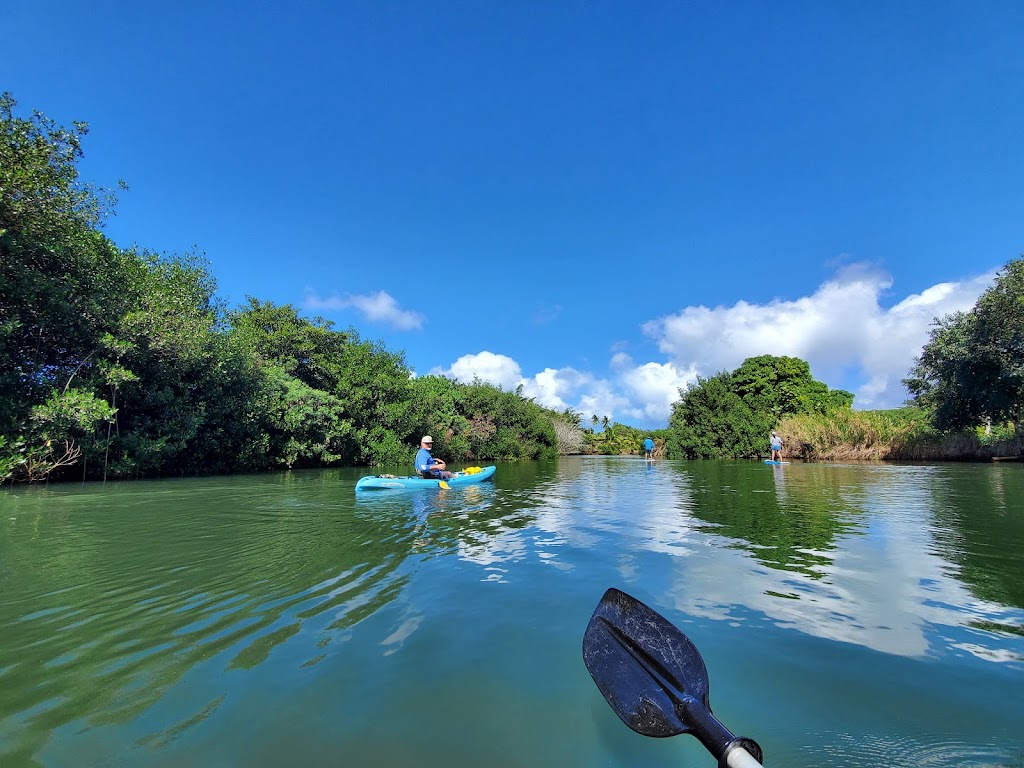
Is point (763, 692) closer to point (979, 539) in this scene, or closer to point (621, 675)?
point (621, 675)

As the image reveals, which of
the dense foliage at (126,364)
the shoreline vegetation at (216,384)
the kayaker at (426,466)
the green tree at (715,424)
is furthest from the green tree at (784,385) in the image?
the kayaker at (426,466)

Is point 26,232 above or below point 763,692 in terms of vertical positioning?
above

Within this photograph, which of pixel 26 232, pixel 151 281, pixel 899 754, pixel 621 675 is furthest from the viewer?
pixel 151 281

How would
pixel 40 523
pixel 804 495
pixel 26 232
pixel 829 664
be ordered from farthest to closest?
1. pixel 26 232
2. pixel 804 495
3. pixel 40 523
4. pixel 829 664

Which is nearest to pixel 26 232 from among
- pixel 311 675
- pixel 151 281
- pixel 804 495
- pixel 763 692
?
pixel 151 281

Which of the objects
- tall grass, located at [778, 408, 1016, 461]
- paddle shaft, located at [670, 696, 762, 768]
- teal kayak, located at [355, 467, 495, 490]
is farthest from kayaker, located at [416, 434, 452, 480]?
tall grass, located at [778, 408, 1016, 461]

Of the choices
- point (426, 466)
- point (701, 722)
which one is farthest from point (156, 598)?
point (426, 466)

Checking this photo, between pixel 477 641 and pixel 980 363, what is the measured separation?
27889 millimetres

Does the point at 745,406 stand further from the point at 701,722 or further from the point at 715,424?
the point at 701,722

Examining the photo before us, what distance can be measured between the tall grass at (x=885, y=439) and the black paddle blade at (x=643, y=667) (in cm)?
2985

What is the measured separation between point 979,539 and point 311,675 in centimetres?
864

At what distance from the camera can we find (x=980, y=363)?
22.0 m

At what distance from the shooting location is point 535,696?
301 centimetres

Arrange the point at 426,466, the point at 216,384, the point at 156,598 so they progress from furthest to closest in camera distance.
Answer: the point at 216,384, the point at 426,466, the point at 156,598
